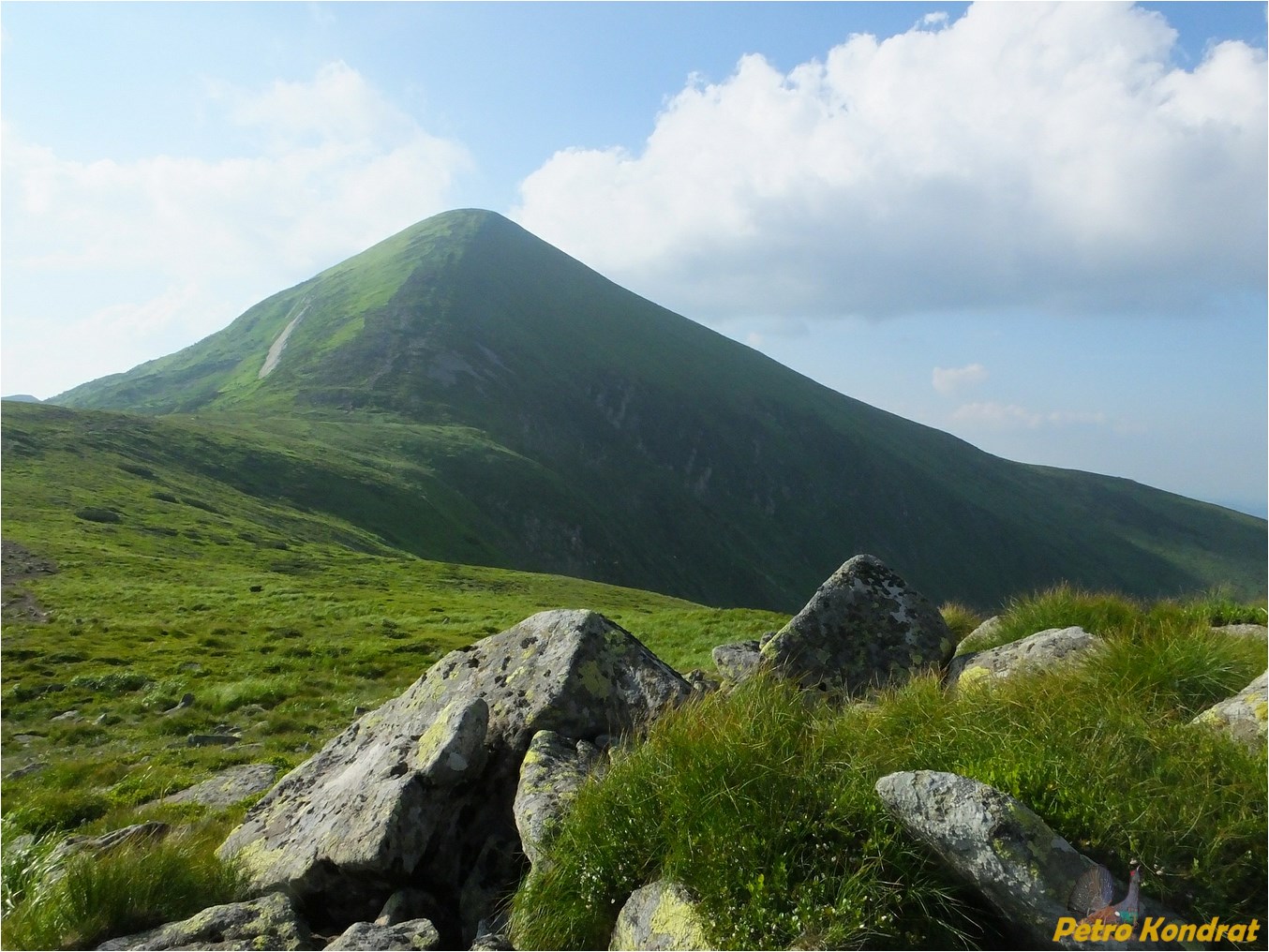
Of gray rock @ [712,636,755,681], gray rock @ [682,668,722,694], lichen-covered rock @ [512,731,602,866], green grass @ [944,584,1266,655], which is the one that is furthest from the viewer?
green grass @ [944,584,1266,655]

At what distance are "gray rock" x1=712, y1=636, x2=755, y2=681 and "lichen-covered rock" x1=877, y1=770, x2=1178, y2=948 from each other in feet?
21.7

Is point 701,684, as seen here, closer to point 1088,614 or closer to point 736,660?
point 736,660

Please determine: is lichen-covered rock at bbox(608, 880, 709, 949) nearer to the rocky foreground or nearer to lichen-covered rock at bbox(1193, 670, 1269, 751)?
the rocky foreground

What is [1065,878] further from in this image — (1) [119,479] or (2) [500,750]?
(1) [119,479]

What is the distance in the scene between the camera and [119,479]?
7450cm

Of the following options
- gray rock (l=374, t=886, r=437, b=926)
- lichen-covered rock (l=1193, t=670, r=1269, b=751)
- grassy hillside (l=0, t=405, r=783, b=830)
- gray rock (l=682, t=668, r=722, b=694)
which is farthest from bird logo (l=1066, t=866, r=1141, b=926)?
grassy hillside (l=0, t=405, r=783, b=830)

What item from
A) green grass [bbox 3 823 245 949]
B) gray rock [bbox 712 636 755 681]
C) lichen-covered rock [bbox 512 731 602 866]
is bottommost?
green grass [bbox 3 823 245 949]

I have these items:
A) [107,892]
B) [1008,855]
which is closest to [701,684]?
[1008,855]

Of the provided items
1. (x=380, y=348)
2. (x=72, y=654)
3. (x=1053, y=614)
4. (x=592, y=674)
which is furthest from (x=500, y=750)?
(x=380, y=348)

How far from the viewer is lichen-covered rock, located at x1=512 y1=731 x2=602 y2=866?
699 centimetres

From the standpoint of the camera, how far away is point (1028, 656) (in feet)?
33.6

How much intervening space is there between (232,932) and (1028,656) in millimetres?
9451

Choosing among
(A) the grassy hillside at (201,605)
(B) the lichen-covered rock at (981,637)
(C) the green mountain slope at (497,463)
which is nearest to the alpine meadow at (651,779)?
(B) the lichen-covered rock at (981,637)

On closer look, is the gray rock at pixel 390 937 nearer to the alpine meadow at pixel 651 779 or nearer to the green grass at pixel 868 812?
the alpine meadow at pixel 651 779
